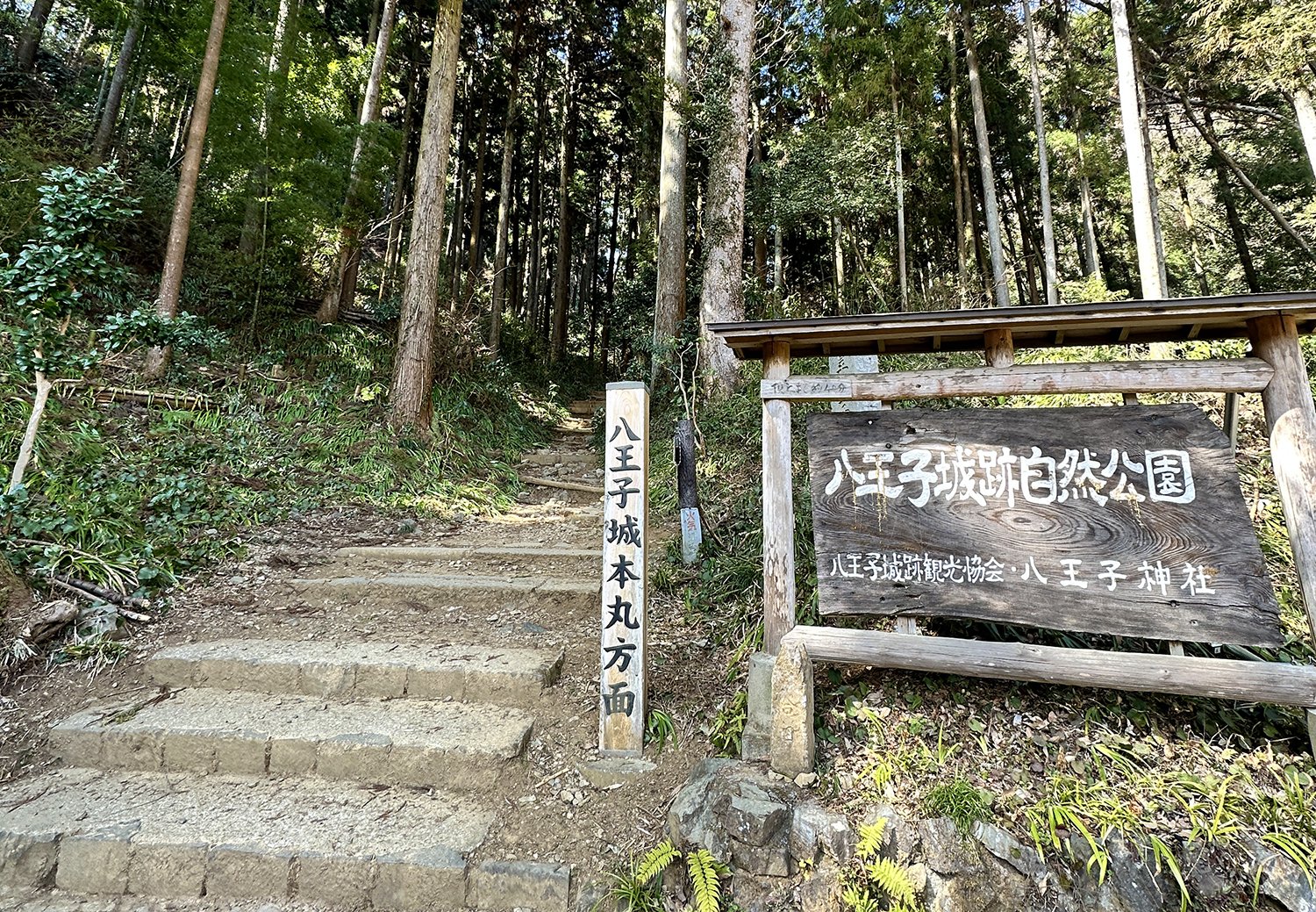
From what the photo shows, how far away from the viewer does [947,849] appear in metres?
2.12

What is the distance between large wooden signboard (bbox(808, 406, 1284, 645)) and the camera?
2297 mm

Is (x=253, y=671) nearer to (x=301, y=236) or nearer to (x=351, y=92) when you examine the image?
(x=301, y=236)

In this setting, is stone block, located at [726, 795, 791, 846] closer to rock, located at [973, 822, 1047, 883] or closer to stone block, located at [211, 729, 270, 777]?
rock, located at [973, 822, 1047, 883]

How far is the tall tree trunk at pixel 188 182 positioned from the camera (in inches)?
250

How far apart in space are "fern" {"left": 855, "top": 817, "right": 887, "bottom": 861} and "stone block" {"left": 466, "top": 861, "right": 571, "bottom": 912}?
112 cm

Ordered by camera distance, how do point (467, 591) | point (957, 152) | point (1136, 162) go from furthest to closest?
point (957, 152), point (1136, 162), point (467, 591)

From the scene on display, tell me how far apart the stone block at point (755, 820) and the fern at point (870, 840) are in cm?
27

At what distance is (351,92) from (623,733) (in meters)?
11.2

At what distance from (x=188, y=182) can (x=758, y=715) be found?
26.8ft

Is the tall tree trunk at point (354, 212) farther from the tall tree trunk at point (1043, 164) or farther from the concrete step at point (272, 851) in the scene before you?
the tall tree trunk at point (1043, 164)

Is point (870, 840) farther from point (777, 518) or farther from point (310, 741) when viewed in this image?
point (310, 741)

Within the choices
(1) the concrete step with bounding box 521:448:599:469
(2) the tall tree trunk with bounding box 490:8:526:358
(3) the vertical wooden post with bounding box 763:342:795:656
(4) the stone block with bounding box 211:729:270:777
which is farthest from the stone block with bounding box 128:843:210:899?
(2) the tall tree trunk with bounding box 490:8:526:358

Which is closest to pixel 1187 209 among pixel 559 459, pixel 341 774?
pixel 559 459

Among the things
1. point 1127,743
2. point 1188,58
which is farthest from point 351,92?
point 1188,58
